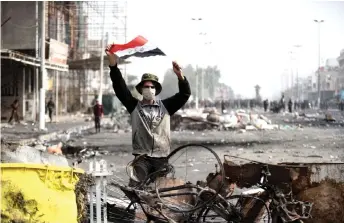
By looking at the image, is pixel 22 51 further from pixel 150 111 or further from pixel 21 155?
pixel 150 111

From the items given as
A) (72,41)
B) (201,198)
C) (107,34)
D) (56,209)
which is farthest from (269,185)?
(72,41)

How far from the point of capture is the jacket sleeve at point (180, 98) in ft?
14.9

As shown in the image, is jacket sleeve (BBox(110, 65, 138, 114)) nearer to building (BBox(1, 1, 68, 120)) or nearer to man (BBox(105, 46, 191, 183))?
man (BBox(105, 46, 191, 183))

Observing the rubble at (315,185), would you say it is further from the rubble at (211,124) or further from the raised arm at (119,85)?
the rubble at (211,124)

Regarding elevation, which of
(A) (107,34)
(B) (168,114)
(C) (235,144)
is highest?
(A) (107,34)

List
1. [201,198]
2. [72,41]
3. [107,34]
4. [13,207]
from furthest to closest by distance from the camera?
→ [72,41]
[107,34]
[201,198]
[13,207]

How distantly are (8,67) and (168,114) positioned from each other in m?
25.3

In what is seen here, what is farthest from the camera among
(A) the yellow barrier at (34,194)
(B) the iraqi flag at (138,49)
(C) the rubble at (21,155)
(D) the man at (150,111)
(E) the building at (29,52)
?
(E) the building at (29,52)

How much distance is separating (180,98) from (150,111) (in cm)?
32

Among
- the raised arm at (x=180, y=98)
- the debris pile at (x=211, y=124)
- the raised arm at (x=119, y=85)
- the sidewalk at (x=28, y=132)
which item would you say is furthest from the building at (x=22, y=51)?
the raised arm at (x=180, y=98)

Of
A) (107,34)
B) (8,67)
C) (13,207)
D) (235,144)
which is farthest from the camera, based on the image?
(107,34)

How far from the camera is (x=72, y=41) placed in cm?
3953

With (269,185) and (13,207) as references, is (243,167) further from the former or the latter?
(13,207)

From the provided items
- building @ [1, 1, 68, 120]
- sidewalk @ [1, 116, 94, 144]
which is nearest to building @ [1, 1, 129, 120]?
building @ [1, 1, 68, 120]
